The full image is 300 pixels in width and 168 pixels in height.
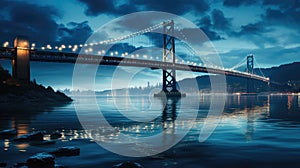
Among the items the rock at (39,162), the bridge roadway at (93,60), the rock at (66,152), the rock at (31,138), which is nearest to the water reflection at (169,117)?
the rock at (31,138)

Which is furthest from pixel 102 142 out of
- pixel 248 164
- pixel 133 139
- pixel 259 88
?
pixel 259 88

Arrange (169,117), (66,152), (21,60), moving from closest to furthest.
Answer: (66,152)
(169,117)
(21,60)

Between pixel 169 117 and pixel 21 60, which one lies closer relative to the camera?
pixel 169 117

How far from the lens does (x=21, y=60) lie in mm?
60938

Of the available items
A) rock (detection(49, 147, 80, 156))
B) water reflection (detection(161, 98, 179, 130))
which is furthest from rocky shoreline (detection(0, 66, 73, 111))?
rock (detection(49, 147, 80, 156))

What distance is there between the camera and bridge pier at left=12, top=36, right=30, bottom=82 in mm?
59750

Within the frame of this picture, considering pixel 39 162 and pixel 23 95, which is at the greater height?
pixel 23 95

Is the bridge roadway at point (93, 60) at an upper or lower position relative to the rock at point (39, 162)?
upper

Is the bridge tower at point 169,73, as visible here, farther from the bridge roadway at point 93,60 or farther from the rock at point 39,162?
the rock at point 39,162

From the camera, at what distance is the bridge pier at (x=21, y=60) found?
59.8m

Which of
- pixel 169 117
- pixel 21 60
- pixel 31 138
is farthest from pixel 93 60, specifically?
pixel 31 138

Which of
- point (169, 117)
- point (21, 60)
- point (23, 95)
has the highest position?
point (21, 60)

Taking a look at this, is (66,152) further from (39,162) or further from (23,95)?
(23,95)

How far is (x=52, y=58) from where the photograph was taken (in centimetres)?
7231
